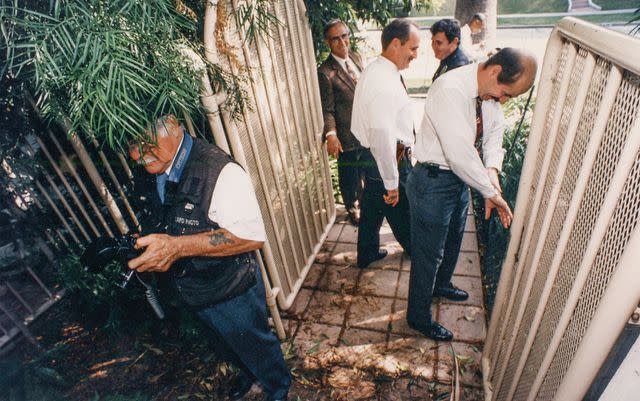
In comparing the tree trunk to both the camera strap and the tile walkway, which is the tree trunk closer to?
the tile walkway

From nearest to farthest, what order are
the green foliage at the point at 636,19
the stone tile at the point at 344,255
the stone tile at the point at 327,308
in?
the green foliage at the point at 636,19, the stone tile at the point at 327,308, the stone tile at the point at 344,255

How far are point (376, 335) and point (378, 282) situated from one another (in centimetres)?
69

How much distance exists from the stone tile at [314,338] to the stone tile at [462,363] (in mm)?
930

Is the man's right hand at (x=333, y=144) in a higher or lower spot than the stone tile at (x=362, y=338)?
higher

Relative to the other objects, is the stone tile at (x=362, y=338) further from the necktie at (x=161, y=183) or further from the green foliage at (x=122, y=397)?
the necktie at (x=161, y=183)

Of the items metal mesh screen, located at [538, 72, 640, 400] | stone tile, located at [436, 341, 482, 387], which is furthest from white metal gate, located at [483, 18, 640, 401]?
stone tile, located at [436, 341, 482, 387]

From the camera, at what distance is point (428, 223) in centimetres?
255

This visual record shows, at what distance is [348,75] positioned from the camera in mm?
3979

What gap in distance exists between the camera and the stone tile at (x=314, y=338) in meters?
3.08

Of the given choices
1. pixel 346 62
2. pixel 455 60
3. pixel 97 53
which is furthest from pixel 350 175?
pixel 97 53

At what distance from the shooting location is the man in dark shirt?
431 cm

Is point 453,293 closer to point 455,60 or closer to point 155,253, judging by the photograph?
point 155,253

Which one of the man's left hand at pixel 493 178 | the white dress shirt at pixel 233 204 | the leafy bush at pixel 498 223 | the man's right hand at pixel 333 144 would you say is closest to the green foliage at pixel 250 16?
the white dress shirt at pixel 233 204

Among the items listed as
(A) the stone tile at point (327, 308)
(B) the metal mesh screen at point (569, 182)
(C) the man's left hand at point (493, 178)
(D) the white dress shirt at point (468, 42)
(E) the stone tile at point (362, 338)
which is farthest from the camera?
(D) the white dress shirt at point (468, 42)
